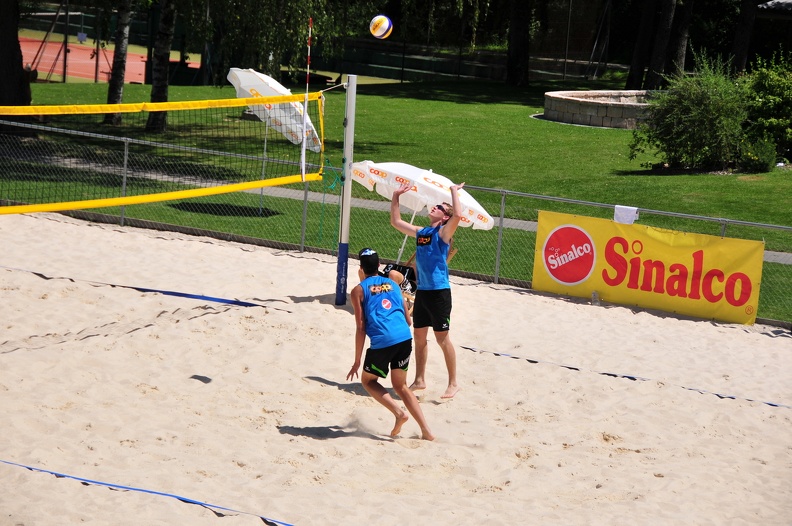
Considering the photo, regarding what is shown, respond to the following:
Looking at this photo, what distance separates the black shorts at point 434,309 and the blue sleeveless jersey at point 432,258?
2.5 inches

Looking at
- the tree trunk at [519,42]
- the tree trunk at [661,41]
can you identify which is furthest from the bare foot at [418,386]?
the tree trunk at [519,42]

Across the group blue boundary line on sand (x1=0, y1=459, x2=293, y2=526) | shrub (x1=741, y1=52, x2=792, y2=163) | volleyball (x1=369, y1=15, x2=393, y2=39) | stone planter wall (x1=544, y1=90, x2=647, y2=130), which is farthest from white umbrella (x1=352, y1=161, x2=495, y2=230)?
stone planter wall (x1=544, y1=90, x2=647, y2=130)

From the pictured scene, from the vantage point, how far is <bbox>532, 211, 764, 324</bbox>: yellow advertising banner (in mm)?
12375

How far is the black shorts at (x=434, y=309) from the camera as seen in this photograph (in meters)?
9.23

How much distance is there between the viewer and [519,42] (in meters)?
34.7

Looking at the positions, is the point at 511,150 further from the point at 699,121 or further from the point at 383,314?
the point at 383,314

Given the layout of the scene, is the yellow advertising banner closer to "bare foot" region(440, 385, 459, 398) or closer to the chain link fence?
the chain link fence

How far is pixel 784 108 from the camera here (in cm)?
2106

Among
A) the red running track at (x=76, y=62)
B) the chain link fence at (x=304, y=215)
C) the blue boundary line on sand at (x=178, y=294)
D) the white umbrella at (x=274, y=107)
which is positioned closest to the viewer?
the blue boundary line on sand at (x=178, y=294)

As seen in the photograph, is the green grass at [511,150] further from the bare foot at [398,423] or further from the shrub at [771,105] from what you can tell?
the bare foot at [398,423]

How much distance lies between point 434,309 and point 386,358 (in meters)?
1.35

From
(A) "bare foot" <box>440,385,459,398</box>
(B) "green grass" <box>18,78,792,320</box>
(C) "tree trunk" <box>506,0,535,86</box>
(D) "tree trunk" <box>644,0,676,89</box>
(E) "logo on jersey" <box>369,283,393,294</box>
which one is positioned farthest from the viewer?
(C) "tree trunk" <box>506,0,535,86</box>

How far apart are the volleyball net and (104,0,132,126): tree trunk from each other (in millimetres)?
361

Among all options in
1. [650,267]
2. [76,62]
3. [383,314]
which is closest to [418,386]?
[383,314]
